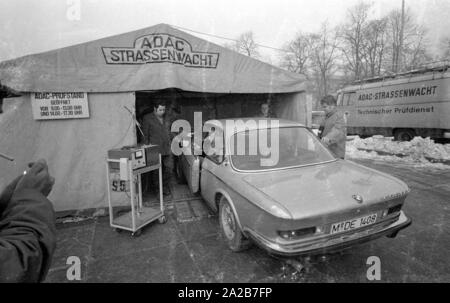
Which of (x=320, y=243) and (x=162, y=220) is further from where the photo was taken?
(x=162, y=220)

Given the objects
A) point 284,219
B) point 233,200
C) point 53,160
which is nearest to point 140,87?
point 53,160

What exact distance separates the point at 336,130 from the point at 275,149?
1.85m

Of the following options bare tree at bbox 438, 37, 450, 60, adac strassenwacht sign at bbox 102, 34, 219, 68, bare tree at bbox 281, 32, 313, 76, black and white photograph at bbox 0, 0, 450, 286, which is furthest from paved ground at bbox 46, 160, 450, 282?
bare tree at bbox 281, 32, 313, 76

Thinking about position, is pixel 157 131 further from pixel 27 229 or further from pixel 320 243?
pixel 27 229

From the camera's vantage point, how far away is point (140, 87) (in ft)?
15.2

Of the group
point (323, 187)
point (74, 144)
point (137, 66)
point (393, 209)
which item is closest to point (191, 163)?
point (137, 66)

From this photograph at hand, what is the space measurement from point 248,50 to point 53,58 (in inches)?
1418

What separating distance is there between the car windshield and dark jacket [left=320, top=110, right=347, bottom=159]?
1.08 metres

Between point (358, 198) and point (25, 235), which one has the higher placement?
point (25, 235)

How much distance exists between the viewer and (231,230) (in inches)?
134

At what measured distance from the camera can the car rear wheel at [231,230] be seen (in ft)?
10.5

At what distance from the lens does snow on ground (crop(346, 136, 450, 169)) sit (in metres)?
8.32

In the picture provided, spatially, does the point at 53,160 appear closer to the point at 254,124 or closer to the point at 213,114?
the point at 254,124

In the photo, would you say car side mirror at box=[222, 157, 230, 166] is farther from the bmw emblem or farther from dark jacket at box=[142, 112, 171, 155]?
dark jacket at box=[142, 112, 171, 155]
